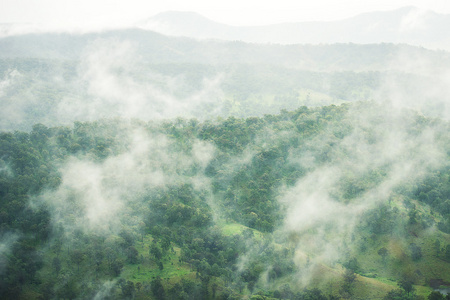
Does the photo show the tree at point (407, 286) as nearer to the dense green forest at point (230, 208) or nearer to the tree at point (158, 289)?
the dense green forest at point (230, 208)

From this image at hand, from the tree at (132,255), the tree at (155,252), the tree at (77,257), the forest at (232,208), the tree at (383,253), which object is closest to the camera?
the tree at (77,257)

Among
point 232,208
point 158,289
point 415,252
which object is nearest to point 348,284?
point 415,252

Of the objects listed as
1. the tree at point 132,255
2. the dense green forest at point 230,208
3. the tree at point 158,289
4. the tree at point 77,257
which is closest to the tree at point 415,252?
the dense green forest at point 230,208

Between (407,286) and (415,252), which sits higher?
(407,286)

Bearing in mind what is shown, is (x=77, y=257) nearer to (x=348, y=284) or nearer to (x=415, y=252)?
(x=348, y=284)

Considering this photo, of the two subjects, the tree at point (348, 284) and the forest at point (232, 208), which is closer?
the tree at point (348, 284)

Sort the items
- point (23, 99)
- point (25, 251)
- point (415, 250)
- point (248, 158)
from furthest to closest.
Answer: point (23, 99) < point (248, 158) < point (415, 250) < point (25, 251)

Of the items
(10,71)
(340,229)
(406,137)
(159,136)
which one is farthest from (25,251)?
(10,71)

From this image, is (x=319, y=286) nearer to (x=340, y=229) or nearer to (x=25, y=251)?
(x=340, y=229)

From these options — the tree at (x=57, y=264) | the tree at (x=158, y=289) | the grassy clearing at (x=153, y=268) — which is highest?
the tree at (x=57, y=264)
